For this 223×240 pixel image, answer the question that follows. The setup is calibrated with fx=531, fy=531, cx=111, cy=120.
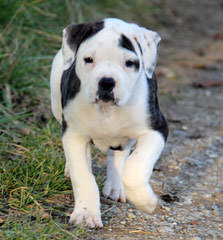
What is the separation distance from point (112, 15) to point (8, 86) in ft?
12.7

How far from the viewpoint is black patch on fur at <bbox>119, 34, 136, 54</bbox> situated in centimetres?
328

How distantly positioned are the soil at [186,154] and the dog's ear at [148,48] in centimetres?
101

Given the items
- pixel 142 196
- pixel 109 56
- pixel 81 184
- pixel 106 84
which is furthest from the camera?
pixel 81 184

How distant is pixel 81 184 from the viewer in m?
3.45

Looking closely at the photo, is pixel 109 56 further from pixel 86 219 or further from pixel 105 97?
pixel 86 219

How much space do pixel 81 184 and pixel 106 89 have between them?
2.26 ft

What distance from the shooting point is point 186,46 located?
A: 10141 millimetres

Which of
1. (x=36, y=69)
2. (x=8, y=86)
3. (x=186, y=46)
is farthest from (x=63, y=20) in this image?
(x=186, y=46)

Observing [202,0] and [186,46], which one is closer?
[186,46]

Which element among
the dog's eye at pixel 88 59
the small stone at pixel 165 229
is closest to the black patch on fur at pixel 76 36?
the dog's eye at pixel 88 59

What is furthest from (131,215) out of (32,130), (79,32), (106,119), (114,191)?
(32,130)

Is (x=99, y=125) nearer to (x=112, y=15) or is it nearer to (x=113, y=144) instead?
(x=113, y=144)

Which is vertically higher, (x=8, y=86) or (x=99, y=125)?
(x=99, y=125)

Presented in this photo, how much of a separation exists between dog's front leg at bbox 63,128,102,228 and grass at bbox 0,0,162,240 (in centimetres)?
11
